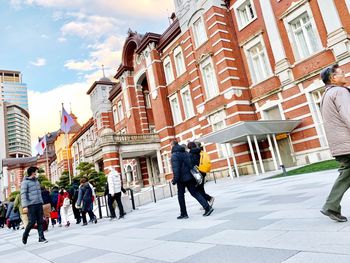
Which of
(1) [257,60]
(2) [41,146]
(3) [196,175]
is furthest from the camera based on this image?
(2) [41,146]

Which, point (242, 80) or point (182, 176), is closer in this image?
point (182, 176)

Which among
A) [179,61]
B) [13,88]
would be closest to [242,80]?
[179,61]

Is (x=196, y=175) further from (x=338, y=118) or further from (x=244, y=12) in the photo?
(x=244, y=12)

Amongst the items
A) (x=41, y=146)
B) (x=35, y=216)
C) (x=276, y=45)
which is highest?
(x=276, y=45)

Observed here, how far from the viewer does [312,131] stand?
51.1 feet

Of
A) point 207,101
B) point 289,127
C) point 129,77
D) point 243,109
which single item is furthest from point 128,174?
point 289,127

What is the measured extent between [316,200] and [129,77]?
27790mm

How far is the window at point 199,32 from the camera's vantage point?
816 inches

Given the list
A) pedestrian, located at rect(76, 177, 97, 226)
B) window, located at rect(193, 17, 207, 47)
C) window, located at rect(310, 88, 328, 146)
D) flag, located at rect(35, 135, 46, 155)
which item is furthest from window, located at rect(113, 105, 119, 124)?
pedestrian, located at rect(76, 177, 97, 226)

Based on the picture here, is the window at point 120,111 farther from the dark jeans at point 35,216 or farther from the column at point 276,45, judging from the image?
the dark jeans at point 35,216

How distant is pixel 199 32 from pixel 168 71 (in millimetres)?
5877

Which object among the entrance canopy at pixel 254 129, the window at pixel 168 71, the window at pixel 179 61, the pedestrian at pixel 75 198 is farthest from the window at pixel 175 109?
the pedestrian at pixel 75 198

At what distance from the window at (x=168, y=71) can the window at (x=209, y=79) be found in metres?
5.37

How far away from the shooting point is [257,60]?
61.9ft
